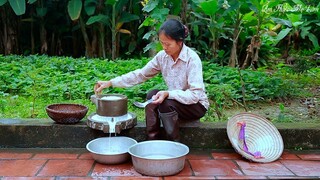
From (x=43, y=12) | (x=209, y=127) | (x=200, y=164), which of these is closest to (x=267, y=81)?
(x=209, y=127)

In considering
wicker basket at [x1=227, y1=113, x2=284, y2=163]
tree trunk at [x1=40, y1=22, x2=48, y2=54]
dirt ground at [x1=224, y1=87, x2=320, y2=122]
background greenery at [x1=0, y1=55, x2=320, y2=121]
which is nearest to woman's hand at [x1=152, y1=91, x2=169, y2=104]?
wicker basket at [x1=227, y1=113, x2=284, y2=163]

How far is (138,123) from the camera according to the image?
3322 mm

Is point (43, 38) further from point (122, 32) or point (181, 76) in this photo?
point (181, 76)

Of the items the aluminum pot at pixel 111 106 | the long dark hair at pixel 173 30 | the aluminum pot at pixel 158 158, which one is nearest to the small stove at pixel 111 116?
the aluminum pot at pixel 111 106

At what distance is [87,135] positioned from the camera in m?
3.21

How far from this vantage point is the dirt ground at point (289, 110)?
12.4 ft

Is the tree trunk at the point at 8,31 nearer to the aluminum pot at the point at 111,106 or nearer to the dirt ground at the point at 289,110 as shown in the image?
the dirt ground at the point at 289,110

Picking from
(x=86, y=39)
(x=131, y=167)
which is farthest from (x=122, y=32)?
(x=131, y=167)

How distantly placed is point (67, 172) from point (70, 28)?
5.92 meters

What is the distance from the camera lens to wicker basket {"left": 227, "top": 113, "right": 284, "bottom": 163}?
306 centimetres

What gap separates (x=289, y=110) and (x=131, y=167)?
1.97 m

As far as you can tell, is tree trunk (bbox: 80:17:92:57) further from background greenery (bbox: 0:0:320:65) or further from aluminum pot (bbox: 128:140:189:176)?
aluminum pot (bbox: 128:140:189:176)

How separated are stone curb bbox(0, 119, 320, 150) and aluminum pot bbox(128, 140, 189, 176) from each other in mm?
317

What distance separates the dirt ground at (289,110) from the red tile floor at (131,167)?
613mm
